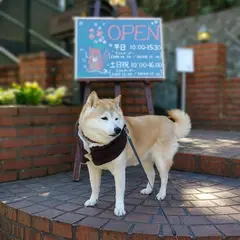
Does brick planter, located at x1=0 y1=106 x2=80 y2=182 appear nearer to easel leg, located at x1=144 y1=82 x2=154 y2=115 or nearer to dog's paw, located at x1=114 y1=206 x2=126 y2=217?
easel leg, located at x1=144 y1=82 x2=154 y2=115

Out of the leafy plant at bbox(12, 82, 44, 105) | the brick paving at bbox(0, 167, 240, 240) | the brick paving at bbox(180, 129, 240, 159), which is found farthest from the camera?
the leafy plant at bbox(12, 82, 44, 105)

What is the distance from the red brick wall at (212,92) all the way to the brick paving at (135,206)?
3.27 metres

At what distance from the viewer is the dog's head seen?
2168 mm

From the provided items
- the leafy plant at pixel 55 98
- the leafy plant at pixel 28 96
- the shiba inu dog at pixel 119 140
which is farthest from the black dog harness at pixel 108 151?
the leafy plant at pixel 55 98

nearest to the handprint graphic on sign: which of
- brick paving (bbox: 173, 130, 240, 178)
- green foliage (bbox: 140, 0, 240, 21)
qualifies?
brick paving (bbox: 173, 130, 240, 178)

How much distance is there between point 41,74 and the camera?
5434mm

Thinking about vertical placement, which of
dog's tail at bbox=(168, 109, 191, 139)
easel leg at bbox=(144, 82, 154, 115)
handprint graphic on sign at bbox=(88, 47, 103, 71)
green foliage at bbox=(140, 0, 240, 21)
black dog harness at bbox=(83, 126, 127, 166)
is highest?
green foliage at bbox=(140, 0, 240, 21)

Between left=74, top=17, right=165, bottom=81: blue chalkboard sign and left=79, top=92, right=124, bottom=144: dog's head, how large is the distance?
4.45ft

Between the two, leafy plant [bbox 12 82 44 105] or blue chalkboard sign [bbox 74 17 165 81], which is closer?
blue chalkboard sign [bbox 74 17 165 81]

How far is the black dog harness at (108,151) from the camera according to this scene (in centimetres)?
229

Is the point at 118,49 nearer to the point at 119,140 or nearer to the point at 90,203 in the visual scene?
the point at 119,140

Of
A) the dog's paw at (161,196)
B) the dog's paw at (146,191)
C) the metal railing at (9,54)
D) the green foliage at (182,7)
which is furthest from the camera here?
the green foliage at (182,7)

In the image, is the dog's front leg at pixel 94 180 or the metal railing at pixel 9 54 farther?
the metal railing at pixel 9 54

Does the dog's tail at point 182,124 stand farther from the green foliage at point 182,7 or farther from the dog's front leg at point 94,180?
the green foliage at point 182,7
